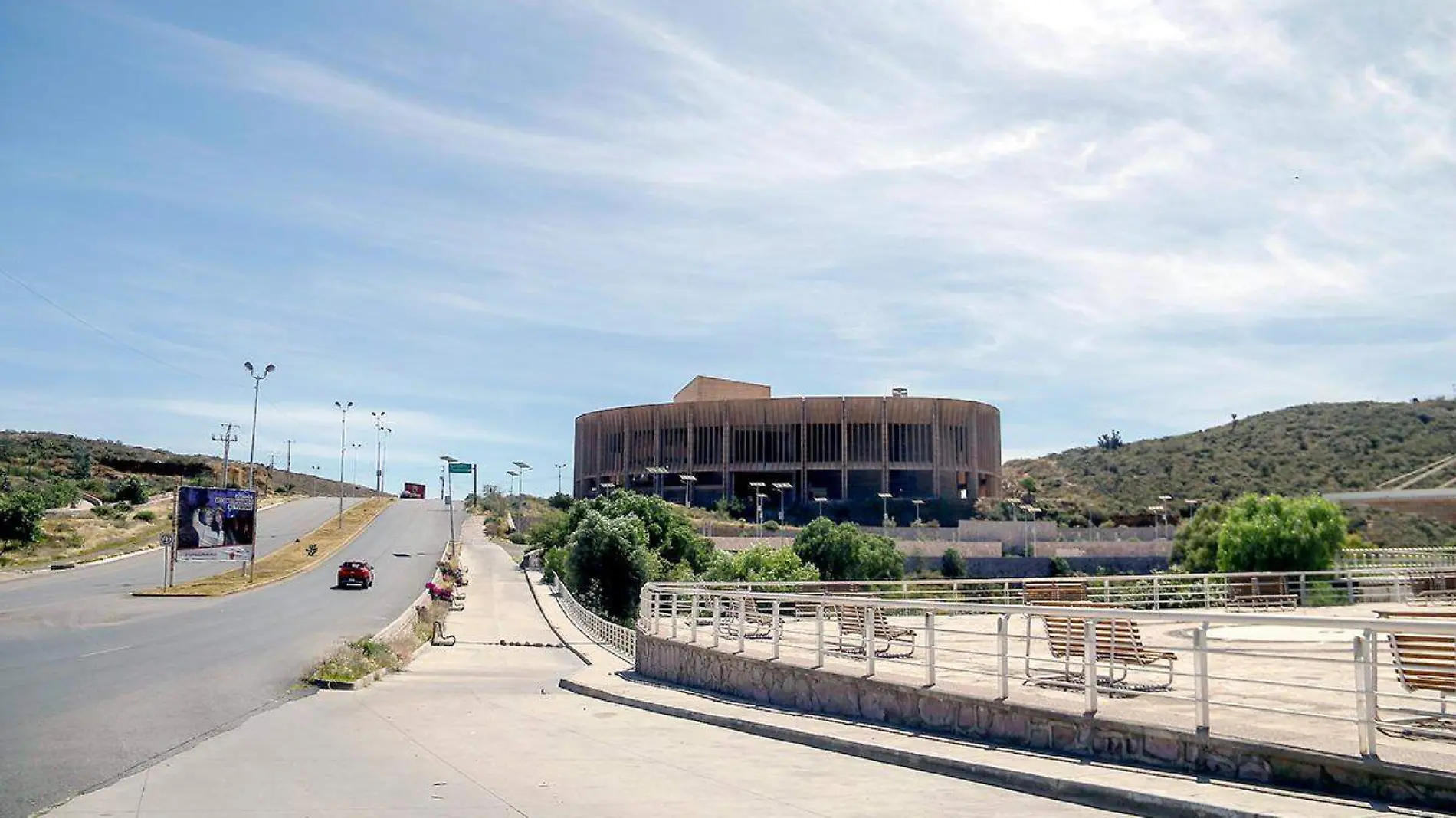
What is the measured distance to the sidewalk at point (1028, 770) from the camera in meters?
7.45

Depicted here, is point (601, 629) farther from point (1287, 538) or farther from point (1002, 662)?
point (1002, 662)

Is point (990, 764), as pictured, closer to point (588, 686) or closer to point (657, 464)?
point (588, 686)

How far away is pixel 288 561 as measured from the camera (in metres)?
67.4

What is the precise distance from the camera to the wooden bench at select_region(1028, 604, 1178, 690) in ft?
35.8

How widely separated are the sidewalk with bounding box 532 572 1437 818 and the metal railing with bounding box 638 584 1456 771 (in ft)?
1.59

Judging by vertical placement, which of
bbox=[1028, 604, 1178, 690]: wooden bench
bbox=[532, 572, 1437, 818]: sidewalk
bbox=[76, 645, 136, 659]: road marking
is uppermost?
bbox=[1028, 604, 1178, 690]: wooden bench

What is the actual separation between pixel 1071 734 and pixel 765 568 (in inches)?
1358

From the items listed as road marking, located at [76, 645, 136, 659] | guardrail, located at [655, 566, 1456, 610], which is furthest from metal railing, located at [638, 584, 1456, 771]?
road marking, located at [76, 645, 136, 659]

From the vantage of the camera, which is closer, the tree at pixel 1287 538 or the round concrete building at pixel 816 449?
the tree at pixel 1287 538

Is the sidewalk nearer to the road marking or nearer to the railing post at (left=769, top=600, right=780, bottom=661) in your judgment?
the railing post at (left=769, top=600, right=780, bottom=661)

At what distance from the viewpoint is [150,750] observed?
12977 mm

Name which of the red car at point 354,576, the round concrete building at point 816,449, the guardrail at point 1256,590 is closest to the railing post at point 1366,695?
the guardrail at point 1256,590

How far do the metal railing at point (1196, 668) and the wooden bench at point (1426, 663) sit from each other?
0.06 ft

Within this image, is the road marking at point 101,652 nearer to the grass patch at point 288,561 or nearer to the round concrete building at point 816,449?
the grass patch at point 288,561
